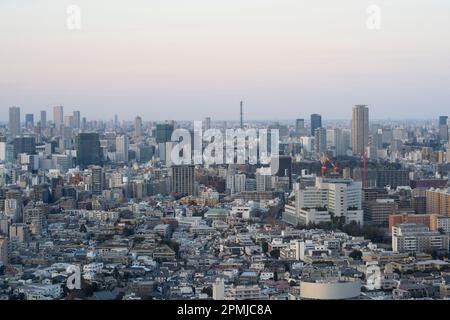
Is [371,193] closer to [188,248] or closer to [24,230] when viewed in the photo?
[188,248]

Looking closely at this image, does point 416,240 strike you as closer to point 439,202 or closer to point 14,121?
point 439,202

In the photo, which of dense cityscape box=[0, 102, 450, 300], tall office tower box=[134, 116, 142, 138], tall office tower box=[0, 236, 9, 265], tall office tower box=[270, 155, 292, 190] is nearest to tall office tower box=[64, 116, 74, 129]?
dense cityscape box=[0, 102, 450, 300]

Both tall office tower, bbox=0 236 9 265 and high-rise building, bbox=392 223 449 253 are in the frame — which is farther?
high-rise building, bbox=392 223 449 253

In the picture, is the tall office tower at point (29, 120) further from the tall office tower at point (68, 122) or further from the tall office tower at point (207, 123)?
the tall office tower at point (207, 123)

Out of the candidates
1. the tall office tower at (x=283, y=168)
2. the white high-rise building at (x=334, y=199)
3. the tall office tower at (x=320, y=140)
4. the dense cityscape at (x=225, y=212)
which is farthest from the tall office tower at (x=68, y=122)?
the tall office tower at (x=320, y=140)

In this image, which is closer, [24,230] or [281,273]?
[281,273]

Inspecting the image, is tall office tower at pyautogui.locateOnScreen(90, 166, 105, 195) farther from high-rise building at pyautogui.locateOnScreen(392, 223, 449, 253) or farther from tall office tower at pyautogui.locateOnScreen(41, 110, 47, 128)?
high-rise building at pyautogui.locateOnScreen(392, 223, 449, 253)

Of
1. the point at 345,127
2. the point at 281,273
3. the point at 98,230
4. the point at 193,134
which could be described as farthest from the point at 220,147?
the point at 281,273
